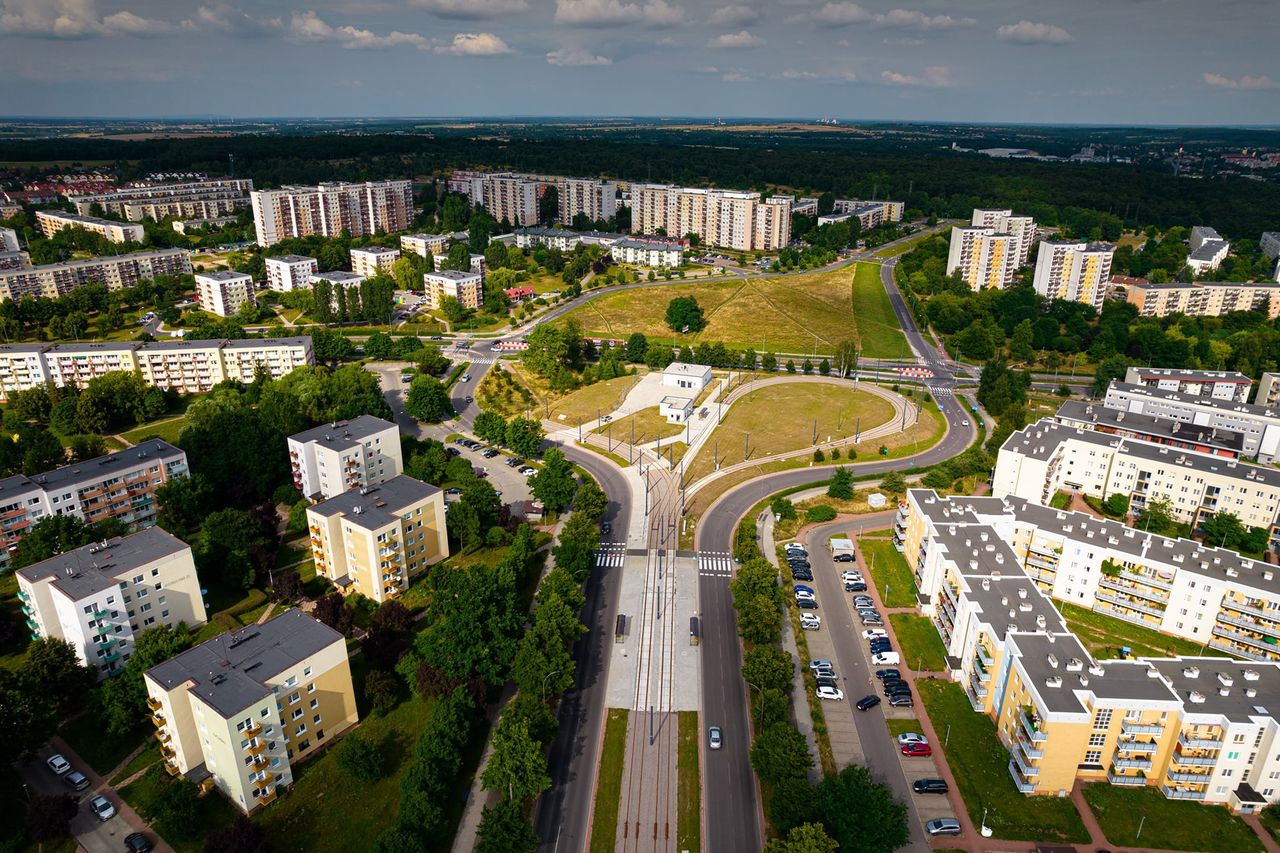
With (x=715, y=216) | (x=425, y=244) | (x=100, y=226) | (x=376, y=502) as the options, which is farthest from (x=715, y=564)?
(x=100, y=226)

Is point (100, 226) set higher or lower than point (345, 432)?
higher

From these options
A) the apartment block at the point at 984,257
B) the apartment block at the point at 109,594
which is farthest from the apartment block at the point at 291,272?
the apartment block at the point at 984,257

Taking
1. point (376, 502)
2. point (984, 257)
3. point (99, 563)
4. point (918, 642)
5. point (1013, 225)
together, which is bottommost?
point (918, 642)

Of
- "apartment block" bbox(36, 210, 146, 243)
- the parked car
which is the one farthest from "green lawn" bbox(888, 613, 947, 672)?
"apartment block" bbox(36, 210, 146, 243)

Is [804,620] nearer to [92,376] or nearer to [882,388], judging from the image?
[882,388]

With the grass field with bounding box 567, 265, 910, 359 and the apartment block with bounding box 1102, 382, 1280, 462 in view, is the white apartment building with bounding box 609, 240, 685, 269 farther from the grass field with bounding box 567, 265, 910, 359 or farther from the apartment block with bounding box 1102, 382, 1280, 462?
the apartment block with bounding box 1102, 382, 1280, 462

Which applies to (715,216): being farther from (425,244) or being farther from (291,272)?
(291,272)
